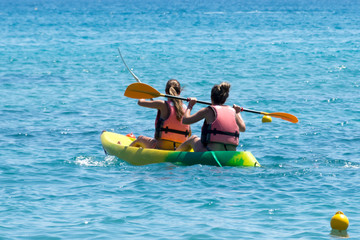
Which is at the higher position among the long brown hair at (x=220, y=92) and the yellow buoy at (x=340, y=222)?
the long brown hair at (x=220, y=92)

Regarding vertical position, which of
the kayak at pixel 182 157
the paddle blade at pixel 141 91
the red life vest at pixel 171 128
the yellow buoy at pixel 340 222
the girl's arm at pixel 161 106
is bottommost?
the yellow buoy at pixel 340 222

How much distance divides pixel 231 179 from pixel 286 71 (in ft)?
49.8

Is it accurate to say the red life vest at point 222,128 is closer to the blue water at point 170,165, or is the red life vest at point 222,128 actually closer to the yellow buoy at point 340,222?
the blue water at point 170,165

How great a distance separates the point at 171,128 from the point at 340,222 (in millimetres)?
3303

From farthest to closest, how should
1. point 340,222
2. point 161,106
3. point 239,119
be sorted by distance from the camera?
point 161,106, point 239,119, point 340,222

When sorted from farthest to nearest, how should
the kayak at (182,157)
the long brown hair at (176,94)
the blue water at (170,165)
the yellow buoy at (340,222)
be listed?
the long brown hair at (176,94), the kayak at (182,157), the blue water at (170,165), the yellow buoy at (340,222)

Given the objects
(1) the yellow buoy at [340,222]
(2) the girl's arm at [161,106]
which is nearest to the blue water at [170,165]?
(1) the yellow buoy at [340,222]

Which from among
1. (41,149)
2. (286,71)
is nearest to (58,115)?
(41,149)

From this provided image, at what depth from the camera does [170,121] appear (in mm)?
8703

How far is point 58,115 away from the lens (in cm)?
1382

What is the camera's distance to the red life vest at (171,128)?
28.5ft

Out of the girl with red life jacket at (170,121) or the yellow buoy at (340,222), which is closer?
the yellow buoy at (340,222)

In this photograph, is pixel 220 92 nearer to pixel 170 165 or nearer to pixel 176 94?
pixel 176 94

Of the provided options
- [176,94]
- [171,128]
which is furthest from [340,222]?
[176,94]
